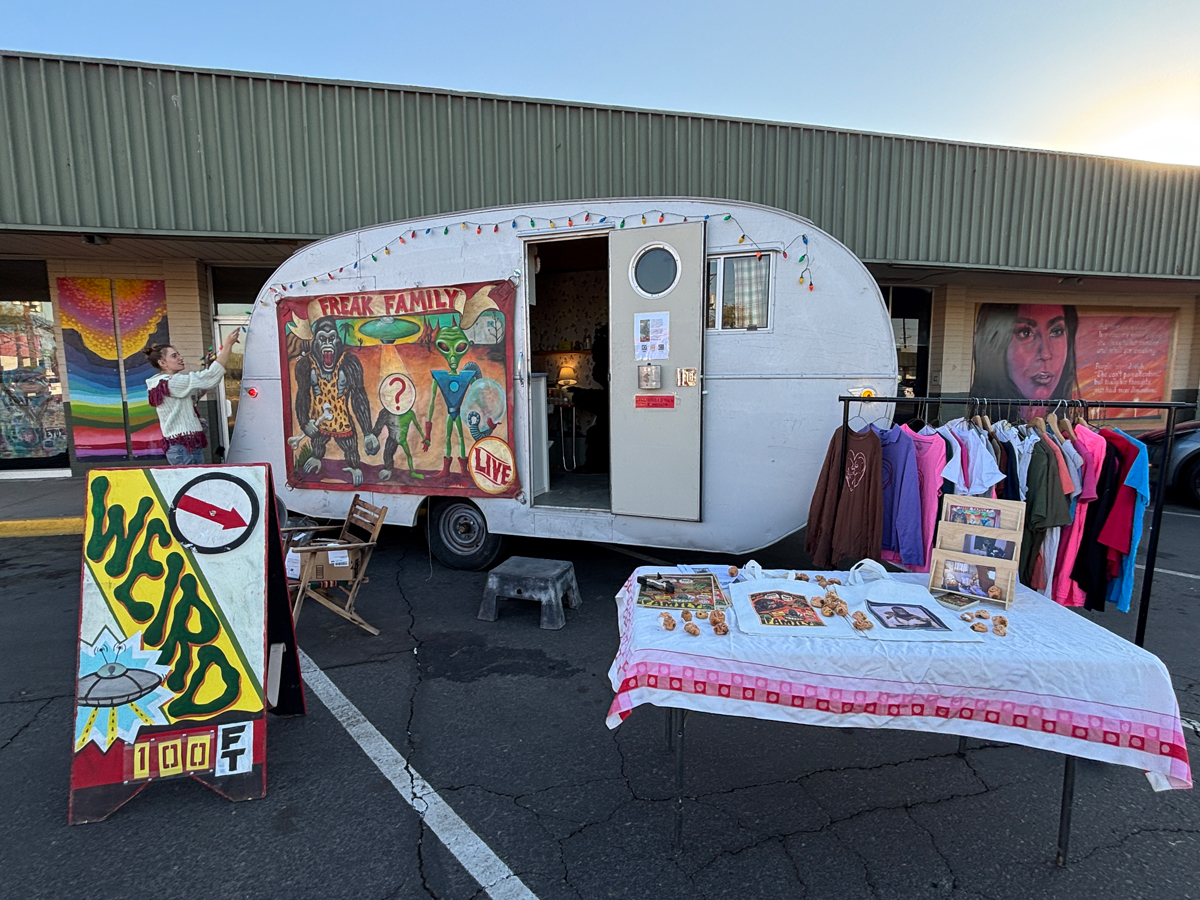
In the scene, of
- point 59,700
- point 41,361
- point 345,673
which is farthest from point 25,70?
point 345,673

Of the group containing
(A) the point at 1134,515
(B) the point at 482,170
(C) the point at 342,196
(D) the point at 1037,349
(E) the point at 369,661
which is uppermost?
(B) the point at 482,170

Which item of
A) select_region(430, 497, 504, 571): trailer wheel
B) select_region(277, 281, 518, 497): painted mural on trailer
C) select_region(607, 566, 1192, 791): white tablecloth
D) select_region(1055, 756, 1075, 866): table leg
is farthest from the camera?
select_region(430, 497, 504, 571): trailer wheel

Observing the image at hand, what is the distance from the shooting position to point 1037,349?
12930 millimetres

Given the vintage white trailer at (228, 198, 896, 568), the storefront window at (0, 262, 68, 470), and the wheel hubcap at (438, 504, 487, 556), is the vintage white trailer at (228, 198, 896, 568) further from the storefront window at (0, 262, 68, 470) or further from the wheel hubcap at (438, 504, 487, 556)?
the storefront window at (0, 262, 68, 470)

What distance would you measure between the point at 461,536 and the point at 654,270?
9.86ft

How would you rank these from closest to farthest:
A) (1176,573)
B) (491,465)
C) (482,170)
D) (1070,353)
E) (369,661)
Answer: (369,661), (491,465), (1176,573), (482,170), (1070,353)

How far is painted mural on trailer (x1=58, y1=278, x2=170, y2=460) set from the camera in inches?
384

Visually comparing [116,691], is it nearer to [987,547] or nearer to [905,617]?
[905,617]

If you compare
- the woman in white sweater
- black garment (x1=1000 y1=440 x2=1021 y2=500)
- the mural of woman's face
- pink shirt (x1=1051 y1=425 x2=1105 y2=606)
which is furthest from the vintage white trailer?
the mural of woman's face

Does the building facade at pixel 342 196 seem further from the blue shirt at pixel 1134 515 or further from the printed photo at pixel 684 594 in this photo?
the printed photo at pixel 684 594

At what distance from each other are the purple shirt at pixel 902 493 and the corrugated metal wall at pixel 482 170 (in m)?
6.61

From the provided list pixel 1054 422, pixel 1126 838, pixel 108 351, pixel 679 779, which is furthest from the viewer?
pixel 108 351

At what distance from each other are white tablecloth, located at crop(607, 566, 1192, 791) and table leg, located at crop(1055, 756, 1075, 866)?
0.49 ft

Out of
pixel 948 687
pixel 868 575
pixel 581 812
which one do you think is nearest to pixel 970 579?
pixel 868 575
